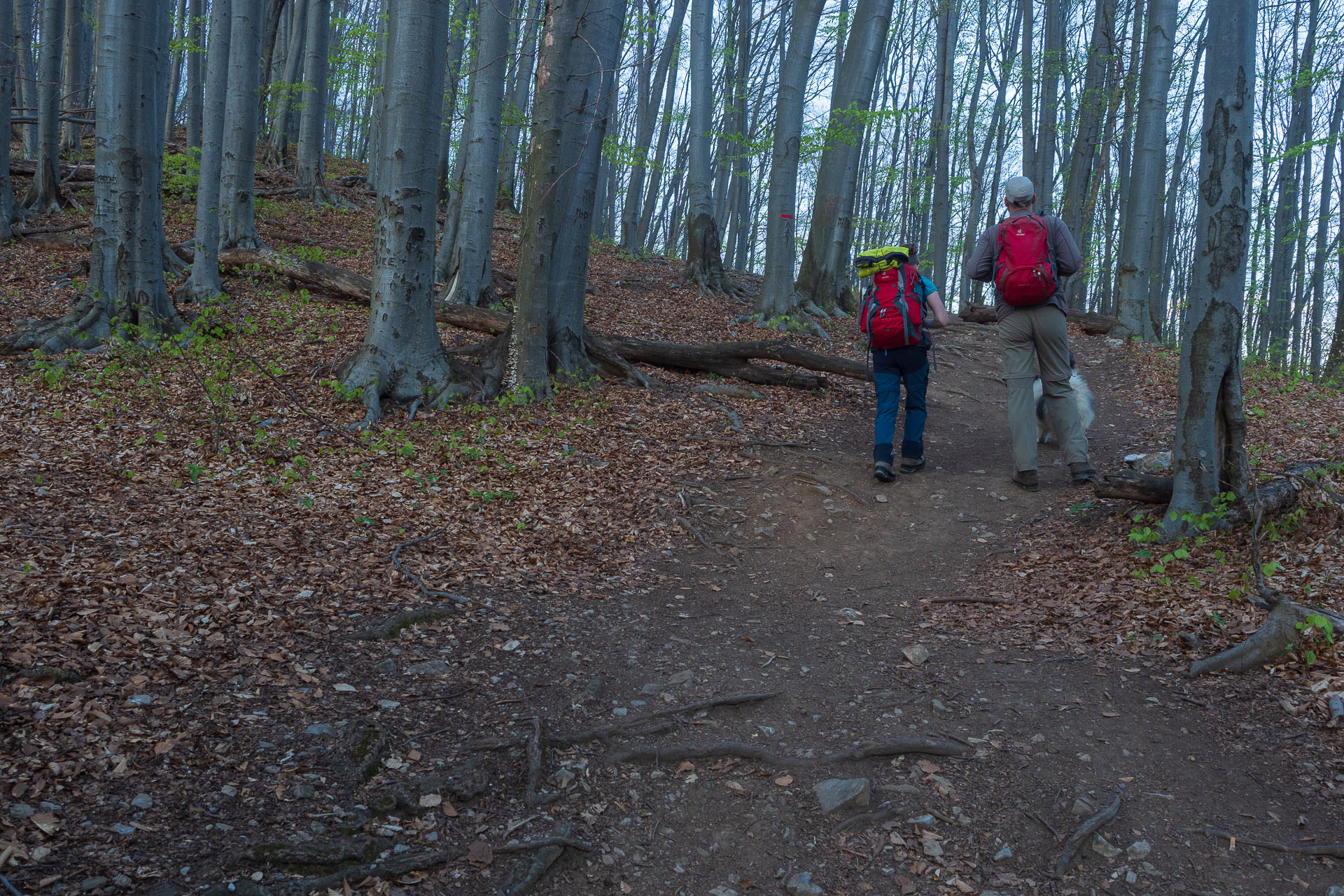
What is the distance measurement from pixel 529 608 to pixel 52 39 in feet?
53.0

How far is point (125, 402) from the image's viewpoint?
6.89 metres

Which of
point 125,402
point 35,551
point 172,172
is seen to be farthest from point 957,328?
point 172,172

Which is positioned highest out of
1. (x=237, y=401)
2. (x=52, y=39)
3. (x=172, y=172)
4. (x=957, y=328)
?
(x=52, y=39)

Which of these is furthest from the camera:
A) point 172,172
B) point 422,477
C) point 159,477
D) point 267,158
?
point 267,158

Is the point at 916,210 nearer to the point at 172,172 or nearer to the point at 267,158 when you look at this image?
the point at 267,158

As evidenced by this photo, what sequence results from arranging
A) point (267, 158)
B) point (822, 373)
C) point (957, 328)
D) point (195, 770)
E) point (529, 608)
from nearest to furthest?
point (195, 770) → point (529, 608) → point (822, 373) → point (957, 328) → point (267, 158)

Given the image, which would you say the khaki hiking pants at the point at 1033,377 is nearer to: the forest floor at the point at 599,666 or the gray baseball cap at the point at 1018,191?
the forest floor at the point at 599,666

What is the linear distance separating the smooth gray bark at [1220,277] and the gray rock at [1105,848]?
263cm

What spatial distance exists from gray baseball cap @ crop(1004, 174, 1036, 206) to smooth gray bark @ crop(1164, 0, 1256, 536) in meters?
1.32

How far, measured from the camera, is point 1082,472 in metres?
6.29

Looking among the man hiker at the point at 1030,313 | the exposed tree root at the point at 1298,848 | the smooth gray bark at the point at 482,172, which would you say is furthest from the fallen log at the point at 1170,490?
the smooth gray bark at the point at 482,172

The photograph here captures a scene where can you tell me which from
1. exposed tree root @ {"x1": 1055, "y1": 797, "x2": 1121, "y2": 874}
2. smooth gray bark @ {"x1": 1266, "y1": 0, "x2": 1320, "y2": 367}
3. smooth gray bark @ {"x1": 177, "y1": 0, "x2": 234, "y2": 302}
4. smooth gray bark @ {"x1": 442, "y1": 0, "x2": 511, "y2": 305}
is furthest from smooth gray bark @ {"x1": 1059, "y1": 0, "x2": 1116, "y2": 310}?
exposed tree root @ {"x1": 1055, "y1": 797, "x2": 1121, "y2": 874}

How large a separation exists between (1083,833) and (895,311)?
455 centimetres

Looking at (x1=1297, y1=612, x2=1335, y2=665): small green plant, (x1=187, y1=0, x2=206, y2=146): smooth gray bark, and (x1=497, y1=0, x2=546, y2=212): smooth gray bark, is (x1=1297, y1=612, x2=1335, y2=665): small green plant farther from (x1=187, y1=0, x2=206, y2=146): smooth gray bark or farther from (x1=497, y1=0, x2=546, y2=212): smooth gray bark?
(x1=187, y1=0, x2=206, y2=146): smooth gray bark
